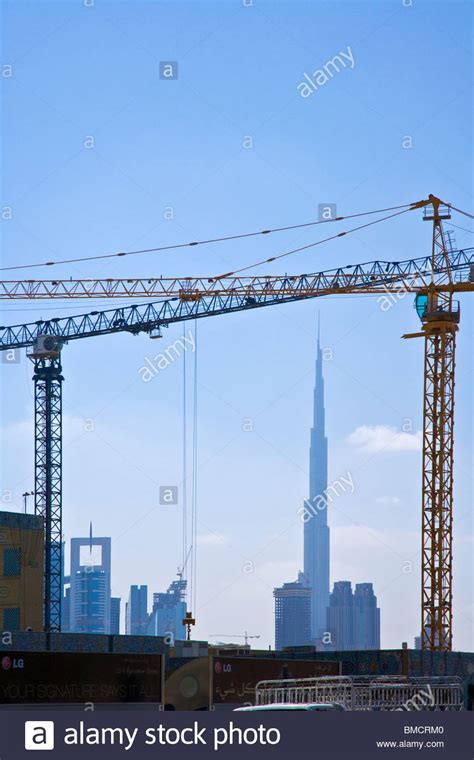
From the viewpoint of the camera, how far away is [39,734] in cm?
1909

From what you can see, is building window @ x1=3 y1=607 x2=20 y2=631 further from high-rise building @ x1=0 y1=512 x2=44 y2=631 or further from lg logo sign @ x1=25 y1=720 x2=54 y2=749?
lg logo sign @ x1=25 y1=720 x2=54 y2=749

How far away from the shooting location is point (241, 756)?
729 inches

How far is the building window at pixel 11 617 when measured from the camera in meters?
79.1

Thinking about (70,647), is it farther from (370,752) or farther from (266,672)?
(370,752)

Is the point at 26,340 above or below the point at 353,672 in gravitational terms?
above

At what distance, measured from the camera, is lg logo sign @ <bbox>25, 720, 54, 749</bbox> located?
18984 mm

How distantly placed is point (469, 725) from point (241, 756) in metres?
3.69

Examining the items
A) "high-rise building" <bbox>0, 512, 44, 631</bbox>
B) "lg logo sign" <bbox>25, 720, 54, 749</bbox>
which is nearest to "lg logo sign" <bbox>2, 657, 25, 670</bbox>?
"lg logo sign" <bbox>25, 720, 54, 749</bbox>

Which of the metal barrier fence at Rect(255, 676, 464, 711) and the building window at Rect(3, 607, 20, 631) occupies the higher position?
the metal barrier fence at Rect(255, 676, 464, 711)

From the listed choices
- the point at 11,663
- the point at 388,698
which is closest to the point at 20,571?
the point at 11,663

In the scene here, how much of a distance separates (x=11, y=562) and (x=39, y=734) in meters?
61.6

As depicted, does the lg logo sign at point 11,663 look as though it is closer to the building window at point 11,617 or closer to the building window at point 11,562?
the building window at point 11,562

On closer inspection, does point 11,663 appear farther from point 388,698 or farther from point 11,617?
point 11,617

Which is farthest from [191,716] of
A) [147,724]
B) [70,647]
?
[70,647]
